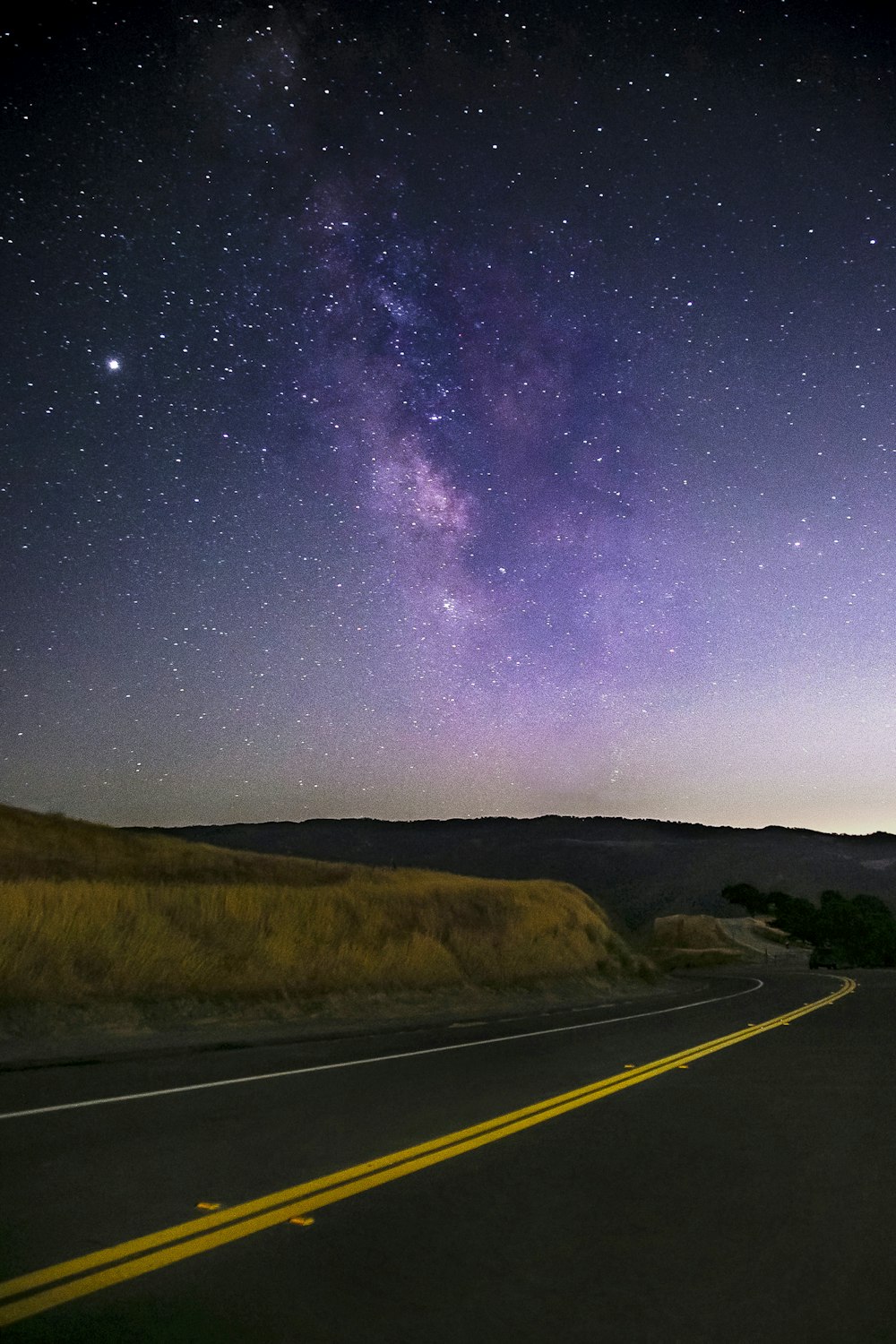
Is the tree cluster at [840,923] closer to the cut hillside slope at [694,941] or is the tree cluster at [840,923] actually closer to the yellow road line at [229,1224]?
the cut hillside slope at [694,941]

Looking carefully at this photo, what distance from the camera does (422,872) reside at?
1768 inches

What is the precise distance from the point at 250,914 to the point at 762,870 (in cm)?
17568

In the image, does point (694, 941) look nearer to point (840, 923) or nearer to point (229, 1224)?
point (840, 923)

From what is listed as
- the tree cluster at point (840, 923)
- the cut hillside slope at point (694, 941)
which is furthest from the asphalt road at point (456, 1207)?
the tree cluster at point (840, 923)

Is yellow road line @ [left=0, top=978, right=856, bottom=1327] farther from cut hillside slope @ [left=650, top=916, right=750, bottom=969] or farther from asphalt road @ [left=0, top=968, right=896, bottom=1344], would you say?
cut hillside slope @ [left=650, top=916, right=750, bottom=969]

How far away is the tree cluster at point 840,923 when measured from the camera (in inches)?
3799

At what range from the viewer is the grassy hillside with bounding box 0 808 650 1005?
20188mm

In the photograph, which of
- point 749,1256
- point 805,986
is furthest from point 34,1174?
point 805,986

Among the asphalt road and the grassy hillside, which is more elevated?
the grassy hillside

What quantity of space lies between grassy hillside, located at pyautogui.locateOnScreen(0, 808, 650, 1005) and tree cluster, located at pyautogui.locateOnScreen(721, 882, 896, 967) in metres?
55.4

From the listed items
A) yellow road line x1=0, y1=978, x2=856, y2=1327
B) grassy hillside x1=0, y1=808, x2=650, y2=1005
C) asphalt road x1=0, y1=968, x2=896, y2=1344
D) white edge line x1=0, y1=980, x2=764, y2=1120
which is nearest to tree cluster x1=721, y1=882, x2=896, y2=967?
grassy hillside x1=0, y1=808, x2=650, y2=1005

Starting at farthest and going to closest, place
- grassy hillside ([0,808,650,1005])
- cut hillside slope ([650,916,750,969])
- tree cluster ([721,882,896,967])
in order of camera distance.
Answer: tree cluster ([721,882,896,967]), cut hillside slope ([650,916,750,969]), grassy hillside ([0,808,650,1005])

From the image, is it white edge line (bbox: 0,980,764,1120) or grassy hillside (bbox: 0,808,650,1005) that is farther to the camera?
grassy hillside (bbox: 0,808,650,1005)

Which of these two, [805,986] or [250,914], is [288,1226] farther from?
[805,986]
